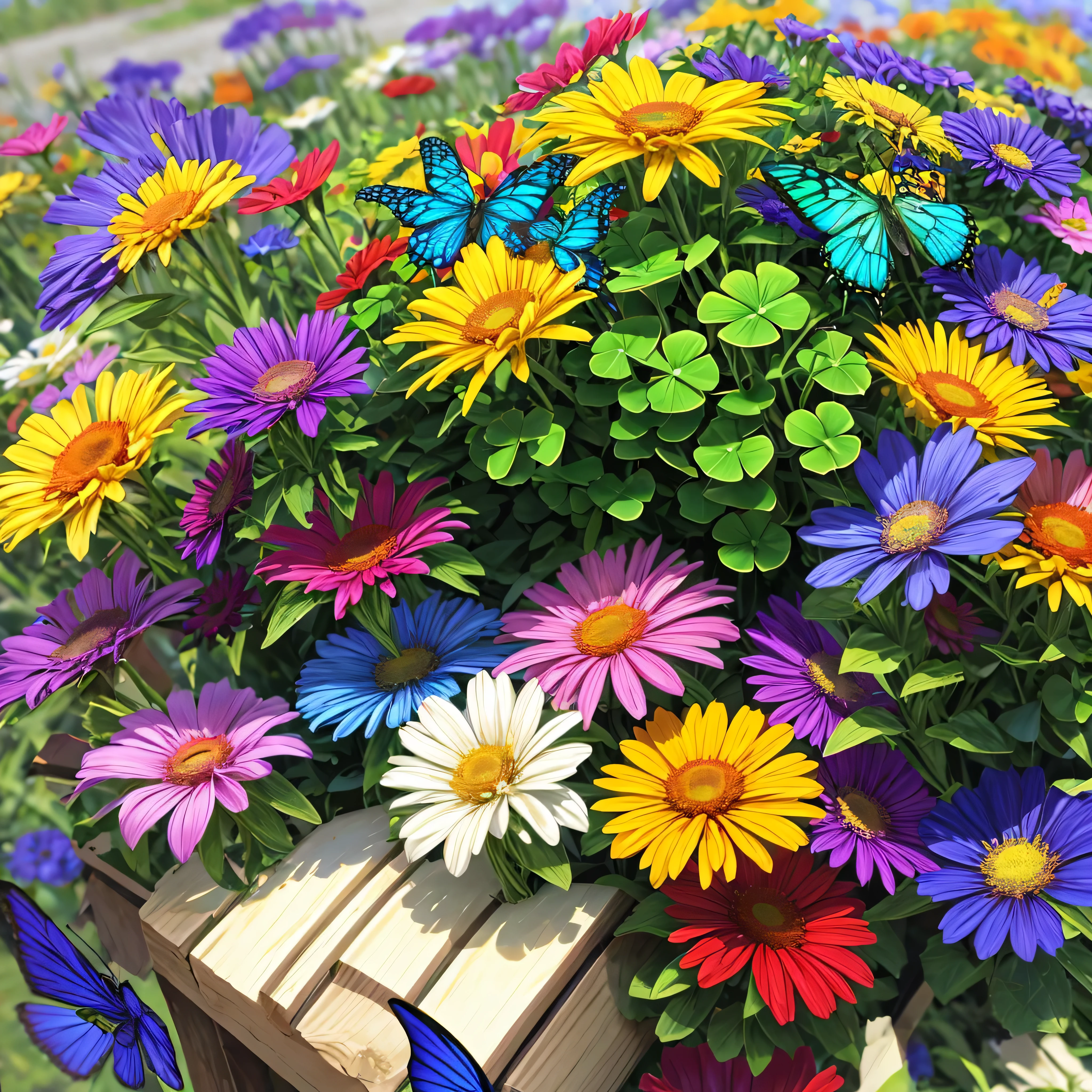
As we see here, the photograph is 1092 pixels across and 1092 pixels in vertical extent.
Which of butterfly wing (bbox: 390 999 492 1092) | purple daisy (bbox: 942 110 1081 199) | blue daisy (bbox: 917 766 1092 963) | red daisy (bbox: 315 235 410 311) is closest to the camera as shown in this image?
butterfly wing (bbox: 390 999 492 1092)

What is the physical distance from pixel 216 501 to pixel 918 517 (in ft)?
2.75

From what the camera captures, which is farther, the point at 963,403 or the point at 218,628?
the point at 218,628

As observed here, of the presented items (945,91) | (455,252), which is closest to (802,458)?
(455,252)

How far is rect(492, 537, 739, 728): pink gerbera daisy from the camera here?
969mm

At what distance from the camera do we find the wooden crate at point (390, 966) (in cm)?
99

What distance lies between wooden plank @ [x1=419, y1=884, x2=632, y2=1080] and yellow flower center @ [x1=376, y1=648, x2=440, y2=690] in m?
0.29

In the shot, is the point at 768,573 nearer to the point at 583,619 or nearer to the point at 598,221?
the point at 583,619

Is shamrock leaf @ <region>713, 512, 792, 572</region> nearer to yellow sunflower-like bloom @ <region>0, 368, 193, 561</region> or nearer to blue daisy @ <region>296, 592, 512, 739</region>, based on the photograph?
blue daisy @ <region>296, 592, 512, 739</region>

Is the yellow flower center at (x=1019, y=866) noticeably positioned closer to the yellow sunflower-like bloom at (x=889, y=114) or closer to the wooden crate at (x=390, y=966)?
the wooden crate at (x=390, y=966)

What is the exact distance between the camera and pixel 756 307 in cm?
103

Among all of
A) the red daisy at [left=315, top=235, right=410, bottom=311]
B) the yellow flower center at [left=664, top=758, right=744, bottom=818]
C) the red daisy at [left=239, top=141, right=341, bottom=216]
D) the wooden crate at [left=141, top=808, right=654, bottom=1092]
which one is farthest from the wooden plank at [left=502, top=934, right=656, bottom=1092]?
the red daisy at [left=239, top=141, right=341, bottom=216]

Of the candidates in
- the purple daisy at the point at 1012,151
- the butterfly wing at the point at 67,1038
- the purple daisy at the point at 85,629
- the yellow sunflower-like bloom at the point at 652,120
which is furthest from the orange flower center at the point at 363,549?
the purple daisy at the point at 1012,151

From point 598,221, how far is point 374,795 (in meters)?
0.77

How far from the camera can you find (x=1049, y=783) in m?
1.28
